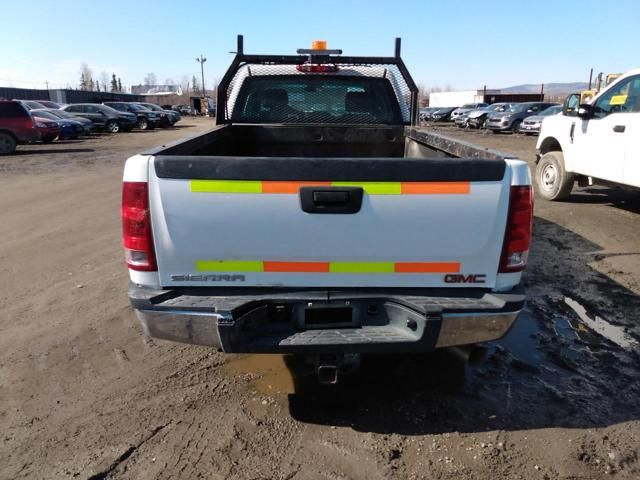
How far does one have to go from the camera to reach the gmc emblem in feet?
8.56

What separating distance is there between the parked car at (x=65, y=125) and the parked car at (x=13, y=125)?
366cm

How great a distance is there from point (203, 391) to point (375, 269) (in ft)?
4.84

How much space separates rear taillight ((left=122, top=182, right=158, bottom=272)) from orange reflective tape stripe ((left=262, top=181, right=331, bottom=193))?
0.60 m

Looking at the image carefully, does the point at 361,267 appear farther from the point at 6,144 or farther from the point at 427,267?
the point at 6,144

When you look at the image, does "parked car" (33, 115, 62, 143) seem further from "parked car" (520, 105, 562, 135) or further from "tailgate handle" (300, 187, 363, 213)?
"parked car" (520, 105, 562, 135)

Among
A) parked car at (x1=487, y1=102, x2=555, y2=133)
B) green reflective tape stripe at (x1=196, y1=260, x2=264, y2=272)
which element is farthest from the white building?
green reflective tape stripe at (x1=196, y1=260, x2=264, y2=272)

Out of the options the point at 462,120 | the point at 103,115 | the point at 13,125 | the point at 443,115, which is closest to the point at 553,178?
the point at 13,125

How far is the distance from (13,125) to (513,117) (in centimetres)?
2451

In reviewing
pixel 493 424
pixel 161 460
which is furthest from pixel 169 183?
pixel 493 424

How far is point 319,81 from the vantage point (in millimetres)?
5215

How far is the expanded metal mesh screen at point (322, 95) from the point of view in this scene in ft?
16.9

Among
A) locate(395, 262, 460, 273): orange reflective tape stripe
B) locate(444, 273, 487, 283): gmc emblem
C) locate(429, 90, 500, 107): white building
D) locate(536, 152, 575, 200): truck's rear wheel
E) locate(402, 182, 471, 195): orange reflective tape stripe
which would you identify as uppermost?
locate(429, 90, 500, 107): white building

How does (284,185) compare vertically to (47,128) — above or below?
above

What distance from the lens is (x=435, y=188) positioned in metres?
2.44
